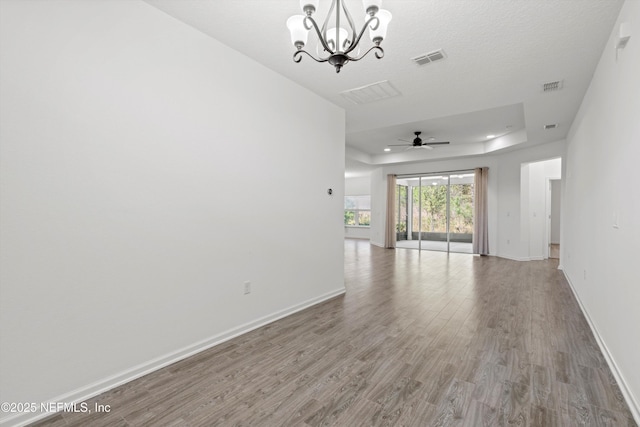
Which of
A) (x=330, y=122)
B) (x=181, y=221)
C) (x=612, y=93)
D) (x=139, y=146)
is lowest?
(x=181, y=221)

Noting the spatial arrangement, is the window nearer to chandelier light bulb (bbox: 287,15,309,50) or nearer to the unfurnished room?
the unfurnished room

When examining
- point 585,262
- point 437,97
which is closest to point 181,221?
point 437,97

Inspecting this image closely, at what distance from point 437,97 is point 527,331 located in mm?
2846

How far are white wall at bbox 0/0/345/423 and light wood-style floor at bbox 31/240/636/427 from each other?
0.30 meters

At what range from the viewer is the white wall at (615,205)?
1860 millimetres

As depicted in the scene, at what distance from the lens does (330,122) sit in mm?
4105

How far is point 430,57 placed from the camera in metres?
2.87

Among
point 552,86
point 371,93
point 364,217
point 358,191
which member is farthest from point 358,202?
point 552,86

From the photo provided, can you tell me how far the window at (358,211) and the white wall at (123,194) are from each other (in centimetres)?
972

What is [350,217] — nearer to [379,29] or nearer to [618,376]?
[618,376]

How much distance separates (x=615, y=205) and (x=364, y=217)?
415 inches

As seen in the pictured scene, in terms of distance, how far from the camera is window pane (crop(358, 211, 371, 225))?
1270cm

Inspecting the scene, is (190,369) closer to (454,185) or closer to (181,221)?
(181,221)

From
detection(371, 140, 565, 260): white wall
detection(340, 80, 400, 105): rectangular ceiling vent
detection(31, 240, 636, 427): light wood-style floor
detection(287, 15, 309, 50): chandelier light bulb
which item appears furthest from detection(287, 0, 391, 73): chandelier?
detection(371, 140, 565, 260): white wall
